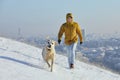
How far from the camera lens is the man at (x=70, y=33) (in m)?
14.4

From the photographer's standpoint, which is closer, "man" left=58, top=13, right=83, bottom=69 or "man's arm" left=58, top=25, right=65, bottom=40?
"man" left=58, top=13, right=83, bottom=69

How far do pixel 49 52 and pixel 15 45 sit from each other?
510 cm

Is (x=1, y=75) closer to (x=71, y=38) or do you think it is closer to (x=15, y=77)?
(x=15, y=77)

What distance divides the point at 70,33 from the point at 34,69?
2290 mm

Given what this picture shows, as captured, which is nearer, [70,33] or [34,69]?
[34,69]

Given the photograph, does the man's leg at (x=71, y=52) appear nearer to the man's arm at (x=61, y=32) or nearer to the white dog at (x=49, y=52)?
the man's arm at (x=61, y=32)

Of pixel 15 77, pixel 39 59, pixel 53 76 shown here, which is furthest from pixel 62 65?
pixel 15 77

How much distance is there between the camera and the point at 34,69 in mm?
13133

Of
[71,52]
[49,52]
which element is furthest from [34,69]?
[71,52]

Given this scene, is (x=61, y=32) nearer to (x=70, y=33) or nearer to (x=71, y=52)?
(x=70, y=33)

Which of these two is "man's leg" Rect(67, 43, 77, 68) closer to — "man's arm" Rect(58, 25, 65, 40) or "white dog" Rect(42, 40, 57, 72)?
"man's arm" Rect(58, 25, 65, 40)

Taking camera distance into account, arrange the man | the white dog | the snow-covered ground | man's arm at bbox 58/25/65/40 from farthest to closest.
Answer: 1. man's arm at bbox 58/25/65/40
2. the man
3. the white dog
4. the snow-covered ground

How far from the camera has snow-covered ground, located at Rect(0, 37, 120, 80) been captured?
12.0m

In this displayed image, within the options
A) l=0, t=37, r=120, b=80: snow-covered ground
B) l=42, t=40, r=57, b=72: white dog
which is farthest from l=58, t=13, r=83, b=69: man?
l=42, t=40, r=57, b=72: white dog
